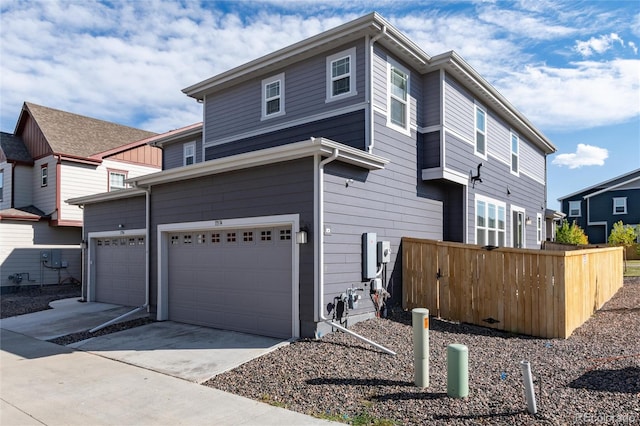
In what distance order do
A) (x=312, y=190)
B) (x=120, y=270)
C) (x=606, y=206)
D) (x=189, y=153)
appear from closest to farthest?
(x=312, y=190)
(x=120, y=270)
(x=189, y=153)
(x=606, y=206)

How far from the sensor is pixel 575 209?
37750 mm

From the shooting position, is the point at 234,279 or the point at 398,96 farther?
the point at 398,96

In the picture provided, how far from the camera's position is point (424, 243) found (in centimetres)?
1005

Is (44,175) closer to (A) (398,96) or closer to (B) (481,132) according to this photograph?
(A) (398,96)

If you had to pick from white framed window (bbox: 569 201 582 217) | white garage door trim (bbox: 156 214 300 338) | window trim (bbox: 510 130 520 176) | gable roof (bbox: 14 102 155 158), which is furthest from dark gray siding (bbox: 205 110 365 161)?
white framed window (bbox: 569 201 582 217)

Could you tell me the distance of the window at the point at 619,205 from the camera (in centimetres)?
3438

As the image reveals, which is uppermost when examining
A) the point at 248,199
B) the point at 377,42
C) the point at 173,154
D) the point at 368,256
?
the point at 377,42

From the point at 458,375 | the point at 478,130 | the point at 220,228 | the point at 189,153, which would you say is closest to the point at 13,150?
the point at 189,153

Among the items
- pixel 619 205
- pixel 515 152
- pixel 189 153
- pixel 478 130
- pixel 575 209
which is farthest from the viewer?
pixel 575 209

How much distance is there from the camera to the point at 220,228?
380 inches

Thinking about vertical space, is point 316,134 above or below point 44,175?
below

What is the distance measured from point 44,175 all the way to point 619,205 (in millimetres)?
39248

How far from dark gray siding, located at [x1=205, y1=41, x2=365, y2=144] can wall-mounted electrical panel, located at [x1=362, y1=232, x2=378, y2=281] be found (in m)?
3.19

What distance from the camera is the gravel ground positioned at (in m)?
4.70
